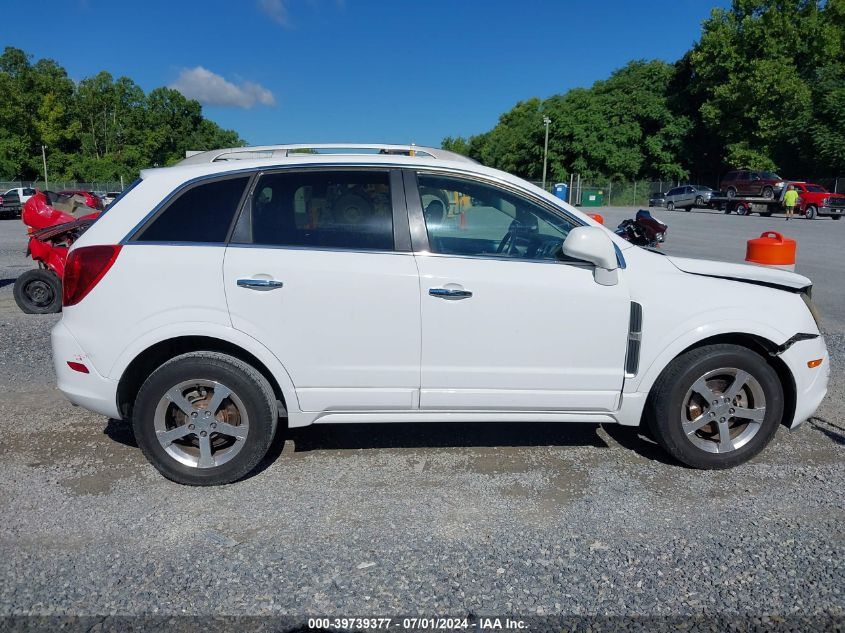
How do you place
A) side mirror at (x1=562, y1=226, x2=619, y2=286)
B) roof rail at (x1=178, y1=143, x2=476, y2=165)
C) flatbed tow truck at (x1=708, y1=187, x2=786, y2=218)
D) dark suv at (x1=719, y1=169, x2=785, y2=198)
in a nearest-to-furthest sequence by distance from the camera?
side mirror at (x1=562, y1=226, x2=619, y2=286) < roof rail at (x1=178, y1=143, x2=476, y2=165) < flatbed tow truck at (x1=708, y1=187, x2=786, y2=218) < dark suv at (x1=719, y1=169, x2=785, y2=198)

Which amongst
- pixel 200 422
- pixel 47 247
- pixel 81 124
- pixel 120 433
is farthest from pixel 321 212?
pixel 81 124

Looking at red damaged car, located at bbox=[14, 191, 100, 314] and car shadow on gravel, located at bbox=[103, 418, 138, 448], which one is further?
red damaged car, located at bbox=[14, 191, 100, 314]

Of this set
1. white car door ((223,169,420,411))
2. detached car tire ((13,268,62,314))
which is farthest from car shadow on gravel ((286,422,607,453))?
detached car tire ((13,268,62,314))

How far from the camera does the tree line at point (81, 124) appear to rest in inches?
2667

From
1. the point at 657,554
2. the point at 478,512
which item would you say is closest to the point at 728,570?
the point at 657,554

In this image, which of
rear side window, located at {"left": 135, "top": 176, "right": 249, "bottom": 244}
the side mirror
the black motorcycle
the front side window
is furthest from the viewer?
the black motorcycle

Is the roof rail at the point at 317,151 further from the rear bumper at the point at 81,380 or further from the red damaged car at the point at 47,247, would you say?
the red damaged car at the point at 47,247

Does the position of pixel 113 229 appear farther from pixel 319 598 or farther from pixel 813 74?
pixel 813 74

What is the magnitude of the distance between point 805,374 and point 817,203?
109 ft

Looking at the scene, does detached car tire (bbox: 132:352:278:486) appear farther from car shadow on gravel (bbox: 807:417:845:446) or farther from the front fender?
car shadow on gravel (bbox: 807:417:845:446)

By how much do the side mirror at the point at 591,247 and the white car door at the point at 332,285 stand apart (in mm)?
869

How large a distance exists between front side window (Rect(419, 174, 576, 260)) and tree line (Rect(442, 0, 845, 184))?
1883 inches

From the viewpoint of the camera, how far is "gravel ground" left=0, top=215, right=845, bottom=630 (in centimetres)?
270

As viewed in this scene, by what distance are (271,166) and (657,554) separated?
286 centimetres
